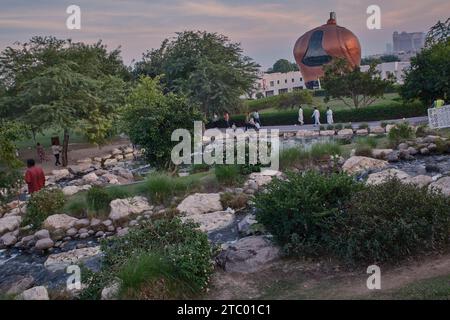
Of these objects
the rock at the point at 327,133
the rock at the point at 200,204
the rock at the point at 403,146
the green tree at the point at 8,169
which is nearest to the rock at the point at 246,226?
the rock at the point at 200,204

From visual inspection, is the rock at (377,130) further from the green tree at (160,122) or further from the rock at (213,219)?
the rock at (213,219)

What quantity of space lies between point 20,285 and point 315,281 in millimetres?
4491

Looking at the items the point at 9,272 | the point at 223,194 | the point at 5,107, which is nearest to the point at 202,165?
the point at 223,194

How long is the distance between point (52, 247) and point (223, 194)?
3.94m

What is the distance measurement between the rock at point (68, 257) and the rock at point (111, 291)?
10.9 feet

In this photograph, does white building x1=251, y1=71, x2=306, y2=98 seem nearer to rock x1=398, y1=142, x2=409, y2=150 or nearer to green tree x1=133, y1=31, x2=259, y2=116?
green tree x1=133, y1=31, x2=259, y2=116

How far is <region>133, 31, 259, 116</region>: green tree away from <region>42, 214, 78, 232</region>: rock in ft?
66.6

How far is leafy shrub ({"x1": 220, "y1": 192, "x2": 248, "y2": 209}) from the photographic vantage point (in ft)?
37.2

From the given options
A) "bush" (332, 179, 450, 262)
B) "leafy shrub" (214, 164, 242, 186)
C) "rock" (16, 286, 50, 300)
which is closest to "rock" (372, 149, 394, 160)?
"leafy shrub" (214, 164, 242, 186)

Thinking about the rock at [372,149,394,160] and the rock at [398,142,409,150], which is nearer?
the rock at [372,149,394,160]

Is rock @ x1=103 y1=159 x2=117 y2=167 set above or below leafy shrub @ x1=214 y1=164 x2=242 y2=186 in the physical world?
below

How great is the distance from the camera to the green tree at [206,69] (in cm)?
3222

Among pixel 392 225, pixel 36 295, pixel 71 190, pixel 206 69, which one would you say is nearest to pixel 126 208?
pixel 71 190

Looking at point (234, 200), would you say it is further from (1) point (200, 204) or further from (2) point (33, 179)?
(2) point (33, 179)
